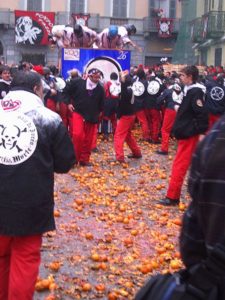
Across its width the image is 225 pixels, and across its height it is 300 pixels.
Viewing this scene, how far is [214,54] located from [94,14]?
1065 cm

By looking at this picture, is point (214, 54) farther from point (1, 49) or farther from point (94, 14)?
point (1, 49)

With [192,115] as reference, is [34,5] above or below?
above

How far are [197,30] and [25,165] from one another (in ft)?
111

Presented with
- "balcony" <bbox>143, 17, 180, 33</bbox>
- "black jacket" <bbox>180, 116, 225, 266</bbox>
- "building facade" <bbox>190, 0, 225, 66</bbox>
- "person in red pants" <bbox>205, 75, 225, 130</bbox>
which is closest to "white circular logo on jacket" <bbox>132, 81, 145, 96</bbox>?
"person in red pants" <bbox>205, 75, 225, 130</bbox>

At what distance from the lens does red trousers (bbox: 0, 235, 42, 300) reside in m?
3.99

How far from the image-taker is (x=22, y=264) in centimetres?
398

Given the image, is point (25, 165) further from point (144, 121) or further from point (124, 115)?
point (144, 121)

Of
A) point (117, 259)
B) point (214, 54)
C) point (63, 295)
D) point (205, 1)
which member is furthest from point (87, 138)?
point (205, 1)

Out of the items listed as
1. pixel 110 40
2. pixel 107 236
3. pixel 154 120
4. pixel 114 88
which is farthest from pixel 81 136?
pixel 110 40

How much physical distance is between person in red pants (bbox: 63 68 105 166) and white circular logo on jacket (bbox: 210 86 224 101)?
224 centimetres

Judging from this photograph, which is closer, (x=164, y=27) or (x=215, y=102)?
(x=215, y=102)

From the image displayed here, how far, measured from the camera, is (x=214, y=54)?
112ft

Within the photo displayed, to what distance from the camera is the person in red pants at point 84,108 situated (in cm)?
1081

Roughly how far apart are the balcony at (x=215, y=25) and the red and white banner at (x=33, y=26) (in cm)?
1036
